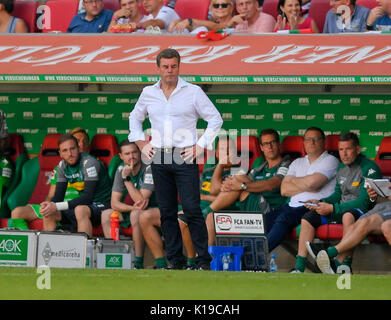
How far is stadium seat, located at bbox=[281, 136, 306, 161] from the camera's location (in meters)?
11.2

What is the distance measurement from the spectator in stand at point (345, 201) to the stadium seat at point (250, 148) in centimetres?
115

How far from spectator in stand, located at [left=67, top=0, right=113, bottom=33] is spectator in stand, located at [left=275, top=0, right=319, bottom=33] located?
82.6 inches

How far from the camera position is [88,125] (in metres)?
12.2

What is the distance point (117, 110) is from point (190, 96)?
3.57 m

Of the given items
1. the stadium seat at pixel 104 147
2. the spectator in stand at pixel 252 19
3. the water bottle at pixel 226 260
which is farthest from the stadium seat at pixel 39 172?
the water bottle at pixel 226 260

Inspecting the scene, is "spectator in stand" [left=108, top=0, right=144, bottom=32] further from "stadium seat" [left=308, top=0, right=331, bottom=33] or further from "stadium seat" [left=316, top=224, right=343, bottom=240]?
"stadium seat" [left=316, top=224, right=343, bottom=240]

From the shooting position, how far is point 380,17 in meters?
10.7

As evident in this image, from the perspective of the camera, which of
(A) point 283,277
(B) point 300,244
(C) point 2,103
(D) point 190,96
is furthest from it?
(C) point 2,103

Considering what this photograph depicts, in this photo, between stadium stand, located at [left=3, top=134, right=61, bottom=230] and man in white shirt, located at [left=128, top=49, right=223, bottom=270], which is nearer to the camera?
man in white shirt, located at [left=128, top=49, right=223, bottom=270]

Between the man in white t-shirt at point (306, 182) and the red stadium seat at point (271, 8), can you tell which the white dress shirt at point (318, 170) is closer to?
the man in white t-shirt at point (306, 182)

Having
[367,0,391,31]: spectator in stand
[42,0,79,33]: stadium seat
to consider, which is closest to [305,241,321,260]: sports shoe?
[367,0,391,31]: spectator in stand
